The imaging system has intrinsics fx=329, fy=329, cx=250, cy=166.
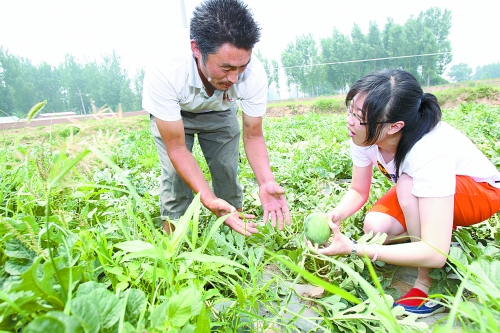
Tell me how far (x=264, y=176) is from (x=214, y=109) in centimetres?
61

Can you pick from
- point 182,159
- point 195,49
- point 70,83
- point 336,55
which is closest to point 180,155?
point 182,159

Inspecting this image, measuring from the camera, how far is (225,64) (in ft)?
5.55

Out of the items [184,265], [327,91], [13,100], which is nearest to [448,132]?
[184,265]

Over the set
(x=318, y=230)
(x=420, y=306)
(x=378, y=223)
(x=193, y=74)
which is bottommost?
(x=420, y=306)

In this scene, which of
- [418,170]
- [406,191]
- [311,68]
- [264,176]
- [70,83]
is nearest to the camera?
[418,170]

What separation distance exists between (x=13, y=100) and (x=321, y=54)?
29.2 m

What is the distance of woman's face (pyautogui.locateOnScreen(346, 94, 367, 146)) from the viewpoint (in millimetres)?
1519

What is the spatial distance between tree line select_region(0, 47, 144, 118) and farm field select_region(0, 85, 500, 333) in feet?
Answer: 80.7

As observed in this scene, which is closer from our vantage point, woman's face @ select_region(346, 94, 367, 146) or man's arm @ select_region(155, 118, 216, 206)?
woman's face @ select_region(346, 94, 367, 146)

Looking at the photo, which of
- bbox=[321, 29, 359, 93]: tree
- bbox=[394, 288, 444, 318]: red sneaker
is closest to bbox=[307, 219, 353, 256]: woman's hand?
bbox=[394, 288, 444, 318]: red sneaker

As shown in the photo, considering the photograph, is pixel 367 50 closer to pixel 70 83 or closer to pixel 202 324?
pixel 70 83

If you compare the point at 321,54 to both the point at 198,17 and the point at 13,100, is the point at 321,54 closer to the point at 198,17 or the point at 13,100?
the point at 13,100

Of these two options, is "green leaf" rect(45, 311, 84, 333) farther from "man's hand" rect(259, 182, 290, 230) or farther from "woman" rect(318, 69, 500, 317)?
"man's hand" rect(259, 182, 290, 230)

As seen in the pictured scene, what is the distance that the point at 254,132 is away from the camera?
2.30 metres
